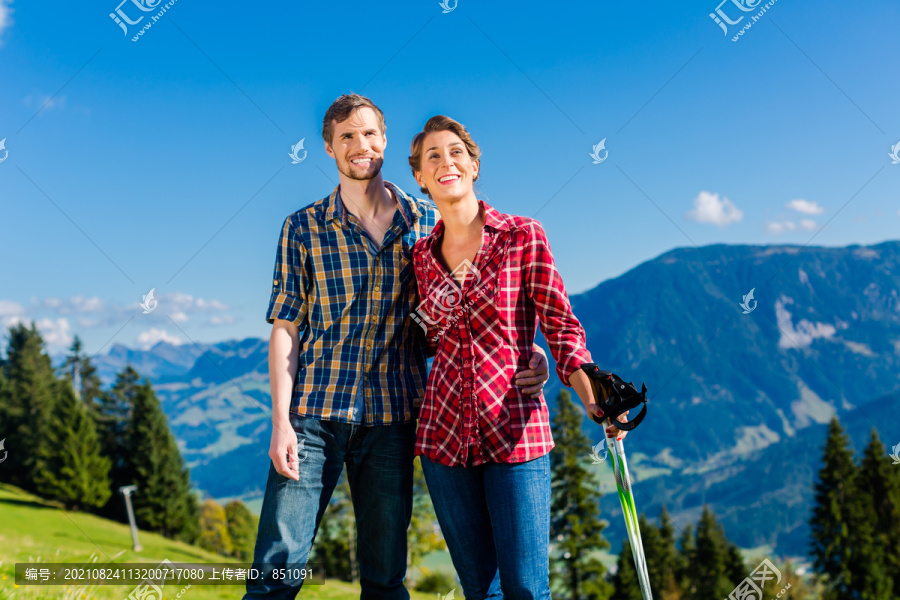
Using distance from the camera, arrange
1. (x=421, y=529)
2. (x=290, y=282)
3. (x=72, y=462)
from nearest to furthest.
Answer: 1. (x=290, y=282)
2. (x=421, y=529)
3. (x=72, y=462)

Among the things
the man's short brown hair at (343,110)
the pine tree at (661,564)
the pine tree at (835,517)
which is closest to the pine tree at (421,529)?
the pine tree at (661,564)

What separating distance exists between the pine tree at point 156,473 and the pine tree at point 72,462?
11.0ft

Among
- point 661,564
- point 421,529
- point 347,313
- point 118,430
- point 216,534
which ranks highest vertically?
point 118,430

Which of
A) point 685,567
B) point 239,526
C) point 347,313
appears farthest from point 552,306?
point 239,526

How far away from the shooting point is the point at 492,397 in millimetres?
3607

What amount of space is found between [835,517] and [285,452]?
66460 mm

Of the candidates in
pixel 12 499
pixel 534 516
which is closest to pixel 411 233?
pixel 534 516

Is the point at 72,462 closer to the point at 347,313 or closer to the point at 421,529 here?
the point at 421,529

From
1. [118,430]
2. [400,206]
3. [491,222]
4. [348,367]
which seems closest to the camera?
[491,222]

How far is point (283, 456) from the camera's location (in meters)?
3.88

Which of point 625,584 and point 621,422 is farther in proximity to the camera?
point 625,584

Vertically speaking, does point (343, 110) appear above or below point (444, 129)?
above

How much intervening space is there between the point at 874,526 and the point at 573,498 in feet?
95.8

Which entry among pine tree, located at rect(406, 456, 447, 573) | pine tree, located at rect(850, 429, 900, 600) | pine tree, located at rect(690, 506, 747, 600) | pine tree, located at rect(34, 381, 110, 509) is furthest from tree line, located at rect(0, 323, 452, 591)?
pine tree, located at rect(850, 429, 900, 600)
